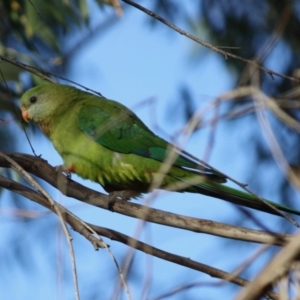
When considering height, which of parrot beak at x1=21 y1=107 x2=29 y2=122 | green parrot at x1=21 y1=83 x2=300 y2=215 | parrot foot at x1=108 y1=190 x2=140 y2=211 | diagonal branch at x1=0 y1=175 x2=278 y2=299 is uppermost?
parrot beak at x1=21 y1=107 x2=29 y2=122

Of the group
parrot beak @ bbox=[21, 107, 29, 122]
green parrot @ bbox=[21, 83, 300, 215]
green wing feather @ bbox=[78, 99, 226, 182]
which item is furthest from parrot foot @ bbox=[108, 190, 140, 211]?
parrot beak @ bbox=[21, 107, 29, 122]

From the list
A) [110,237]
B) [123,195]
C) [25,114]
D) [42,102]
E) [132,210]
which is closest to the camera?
[110,237]

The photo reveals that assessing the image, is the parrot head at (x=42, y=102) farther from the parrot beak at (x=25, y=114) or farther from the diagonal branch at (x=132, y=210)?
the diagonal branch at (x=132, y=210)

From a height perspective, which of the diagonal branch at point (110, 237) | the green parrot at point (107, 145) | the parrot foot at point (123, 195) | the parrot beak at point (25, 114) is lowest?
the diagonal branch at point (110, 237)

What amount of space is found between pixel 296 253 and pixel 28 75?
14.7 feet

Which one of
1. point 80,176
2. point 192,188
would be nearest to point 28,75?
point 80,176

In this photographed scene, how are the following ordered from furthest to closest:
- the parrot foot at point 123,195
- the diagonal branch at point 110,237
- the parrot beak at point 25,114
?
the parrot beak at point 25,114, the parrot foot at point 123,195, the diagonal branch at point 110,237

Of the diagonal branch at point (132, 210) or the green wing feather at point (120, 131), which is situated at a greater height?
the green wing feather at point (120, 131)

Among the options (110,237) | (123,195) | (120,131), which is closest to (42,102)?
(120,131)

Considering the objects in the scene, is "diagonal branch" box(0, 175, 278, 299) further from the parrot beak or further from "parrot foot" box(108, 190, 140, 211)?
the parrot beak

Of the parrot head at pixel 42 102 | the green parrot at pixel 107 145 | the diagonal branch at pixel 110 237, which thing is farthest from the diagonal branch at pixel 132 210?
the parrot head at pixel 42 102

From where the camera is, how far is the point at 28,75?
18.3 feet

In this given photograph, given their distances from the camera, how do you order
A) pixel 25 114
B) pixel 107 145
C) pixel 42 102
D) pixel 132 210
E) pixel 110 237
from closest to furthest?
pixel 110 237
pixel 132 210
pixel 107 145
pixel 42 102
pixel 25 114

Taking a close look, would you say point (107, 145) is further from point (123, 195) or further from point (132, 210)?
point (132, 210)
